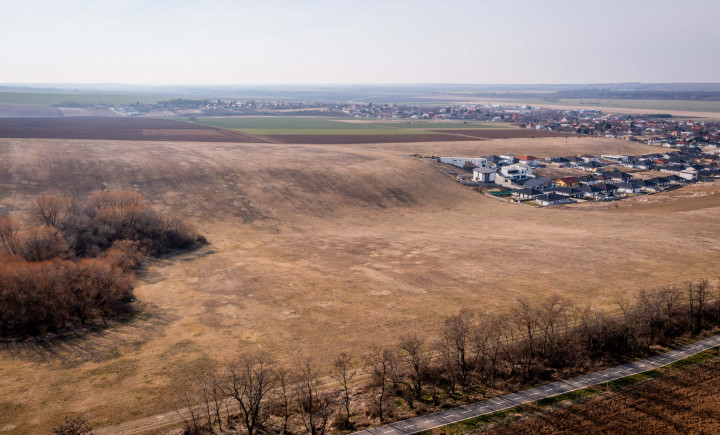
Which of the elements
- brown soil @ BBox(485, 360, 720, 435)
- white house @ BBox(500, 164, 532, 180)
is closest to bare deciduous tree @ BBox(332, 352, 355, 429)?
brown soil @ BBox(485, 360, 720, 435)

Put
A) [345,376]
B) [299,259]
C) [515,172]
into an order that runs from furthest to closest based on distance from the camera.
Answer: [515,172], [299,259], [345,376]

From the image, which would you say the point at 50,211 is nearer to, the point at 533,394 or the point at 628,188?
the point at 533,394

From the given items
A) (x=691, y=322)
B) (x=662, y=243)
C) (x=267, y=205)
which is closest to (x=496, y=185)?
(x=662, y=243)

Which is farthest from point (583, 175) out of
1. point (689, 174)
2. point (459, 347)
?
point (459, 347)

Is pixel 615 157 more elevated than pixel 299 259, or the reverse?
pixel 615 157

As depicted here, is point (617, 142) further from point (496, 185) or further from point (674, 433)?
point (674, 433)

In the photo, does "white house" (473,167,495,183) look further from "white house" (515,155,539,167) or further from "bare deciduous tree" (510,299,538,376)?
"bare deciduous tree" (510,299,538,376)

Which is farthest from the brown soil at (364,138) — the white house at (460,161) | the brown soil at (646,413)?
the brown soil at (646,413)
